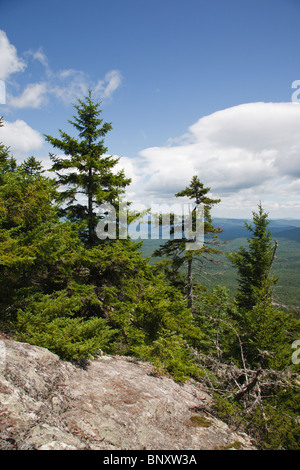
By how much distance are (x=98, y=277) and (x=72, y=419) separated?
991 centimetres

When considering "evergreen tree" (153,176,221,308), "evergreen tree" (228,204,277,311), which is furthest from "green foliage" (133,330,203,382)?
"evergreen tree" (153,176,221,308)

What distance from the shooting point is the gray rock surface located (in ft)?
11.5

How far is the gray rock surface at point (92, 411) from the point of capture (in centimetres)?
350

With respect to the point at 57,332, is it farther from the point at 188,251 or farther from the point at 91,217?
the point at 188,251

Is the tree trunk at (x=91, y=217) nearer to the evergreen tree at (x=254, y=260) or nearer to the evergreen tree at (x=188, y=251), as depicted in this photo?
the evergreen tree at (x=188, y=251)

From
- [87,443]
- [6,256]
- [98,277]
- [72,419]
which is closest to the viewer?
[87,443]

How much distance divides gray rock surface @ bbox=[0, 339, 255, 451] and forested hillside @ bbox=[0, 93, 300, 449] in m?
0.66

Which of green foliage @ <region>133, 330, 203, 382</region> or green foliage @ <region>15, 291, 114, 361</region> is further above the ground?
green foliage @ <region>15, 291, 114, 361</region>

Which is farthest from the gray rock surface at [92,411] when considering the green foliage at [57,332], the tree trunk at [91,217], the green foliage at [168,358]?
the tree trunk at [91,217]

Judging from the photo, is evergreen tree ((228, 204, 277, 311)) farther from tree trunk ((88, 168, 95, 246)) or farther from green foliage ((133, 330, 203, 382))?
tree trunk ((88, 168, 95, 246))
